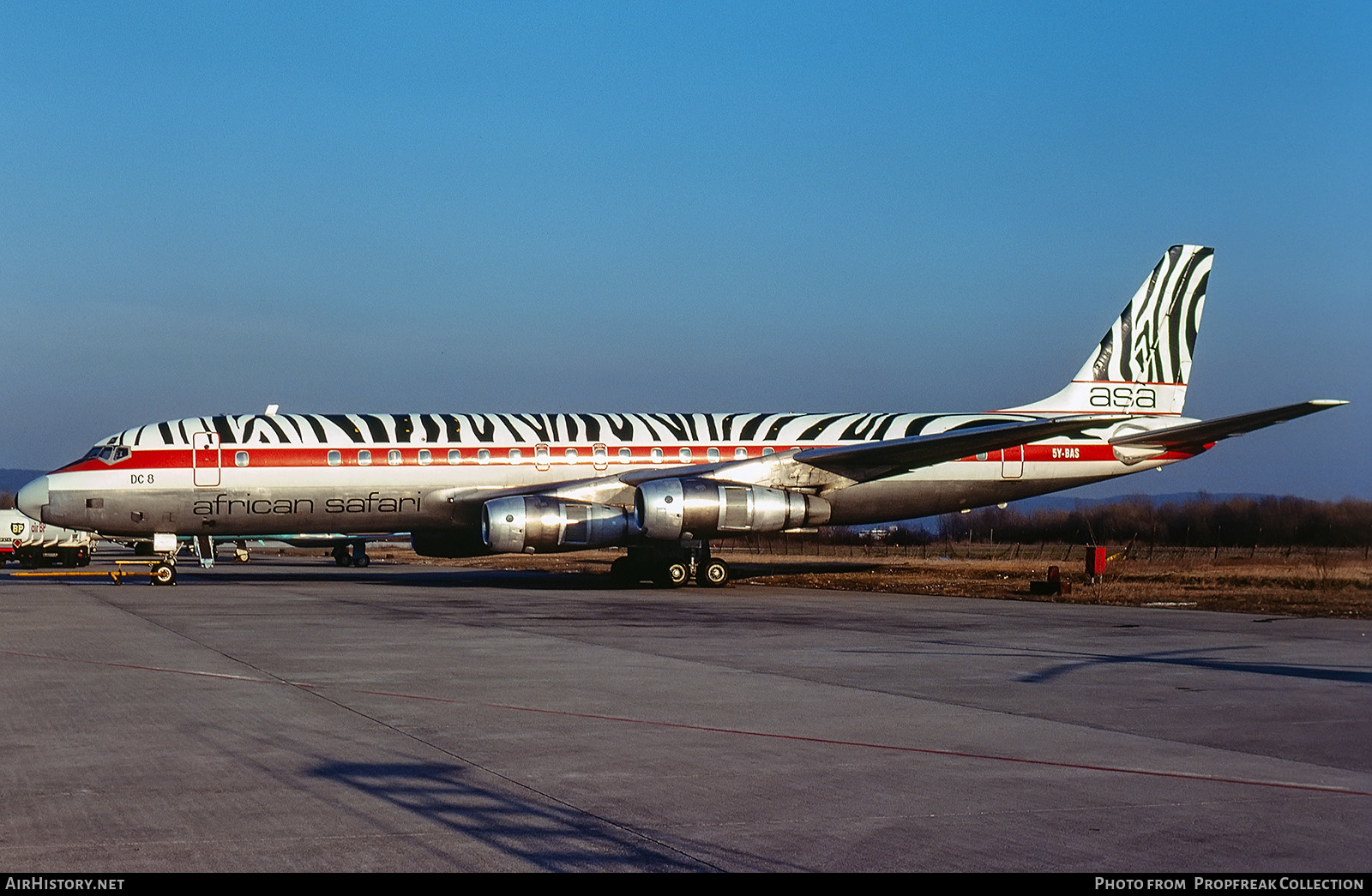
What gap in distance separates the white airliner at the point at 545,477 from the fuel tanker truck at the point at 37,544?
3194cm

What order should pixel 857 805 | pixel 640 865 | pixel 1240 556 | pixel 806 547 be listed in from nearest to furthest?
pixel 640 865
pixel 857 805
pixel 1240 556
pixel 806 547

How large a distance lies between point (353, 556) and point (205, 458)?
2639cm

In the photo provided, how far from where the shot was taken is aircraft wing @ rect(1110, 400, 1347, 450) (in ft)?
87.7

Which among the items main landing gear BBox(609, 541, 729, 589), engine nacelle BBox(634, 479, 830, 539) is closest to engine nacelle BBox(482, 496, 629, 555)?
engine nacelle BBox(634, 479, 830, 539)

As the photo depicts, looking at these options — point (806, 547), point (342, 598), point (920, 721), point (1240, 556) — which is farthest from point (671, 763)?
point (806, 547)

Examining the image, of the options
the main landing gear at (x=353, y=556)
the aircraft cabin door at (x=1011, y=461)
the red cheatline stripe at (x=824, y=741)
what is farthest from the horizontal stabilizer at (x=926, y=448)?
the main landing gear at (x=353, y=556)

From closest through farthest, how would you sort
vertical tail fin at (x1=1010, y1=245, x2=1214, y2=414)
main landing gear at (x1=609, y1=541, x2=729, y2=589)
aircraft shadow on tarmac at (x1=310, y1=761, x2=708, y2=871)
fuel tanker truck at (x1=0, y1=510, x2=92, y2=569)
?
aircraft shadow on tarmac at (x1=310, y1=761, x2=708, y2=871) → main landing gear at (x1=609, y1=541, x2=729, y2=589) → vertical tail fin at (x1=1010, y1=245, x2=1214, y2=414) → fuel tanker truck at (x1=0, y1=510, x2=92, y2=569)

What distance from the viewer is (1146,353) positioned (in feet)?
115

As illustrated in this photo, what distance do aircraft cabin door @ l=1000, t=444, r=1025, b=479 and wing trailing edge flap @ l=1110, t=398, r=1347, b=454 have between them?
2.44 meters

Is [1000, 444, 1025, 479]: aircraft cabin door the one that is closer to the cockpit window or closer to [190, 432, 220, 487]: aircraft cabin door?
[190, 432, 220, 487]: aircraft cabin door

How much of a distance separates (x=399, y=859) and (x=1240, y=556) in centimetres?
4366

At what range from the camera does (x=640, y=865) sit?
559cm

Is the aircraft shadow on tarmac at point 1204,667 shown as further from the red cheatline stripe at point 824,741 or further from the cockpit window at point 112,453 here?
the cockpit window at point 112,453

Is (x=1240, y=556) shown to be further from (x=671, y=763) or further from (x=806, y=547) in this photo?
(x=671, y=763)
